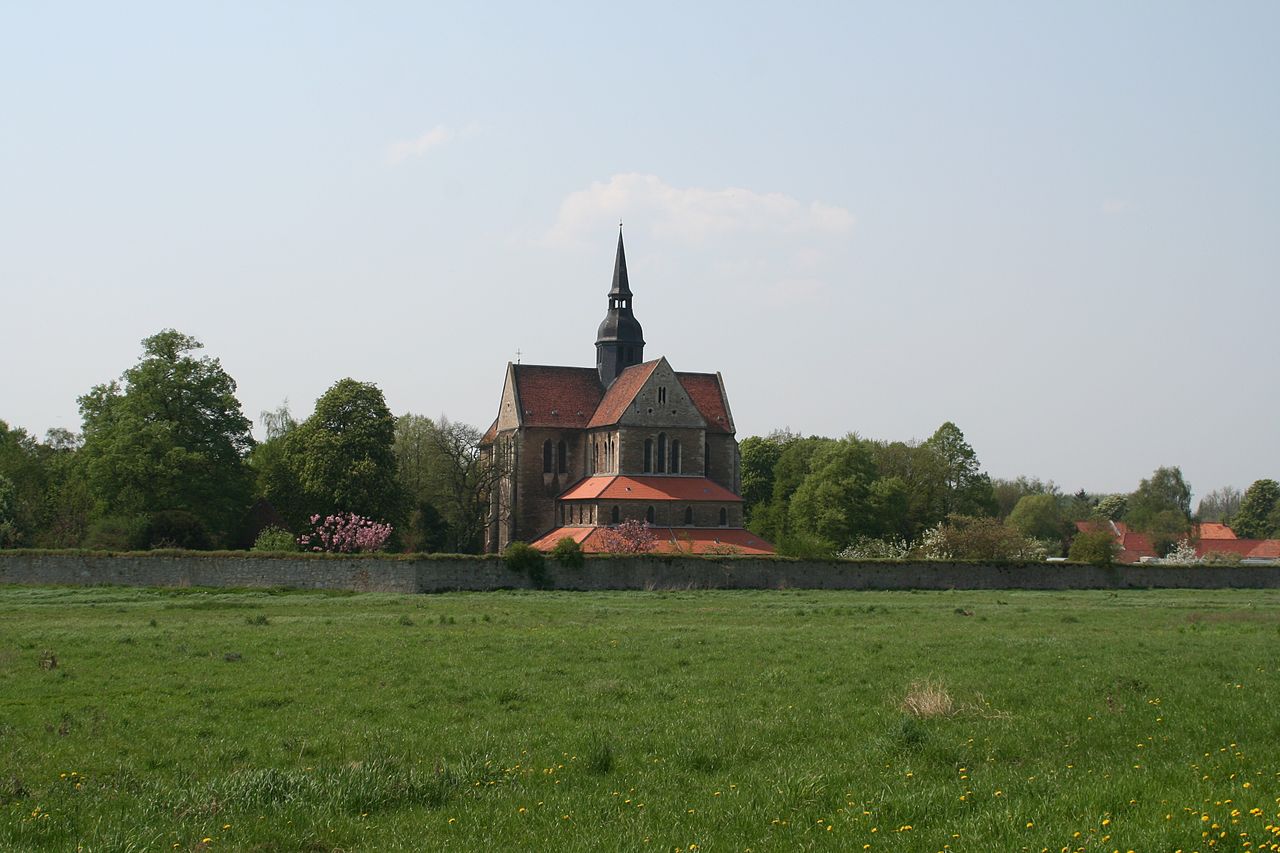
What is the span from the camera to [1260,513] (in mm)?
133000

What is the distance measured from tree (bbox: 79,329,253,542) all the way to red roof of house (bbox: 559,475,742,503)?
763 inches

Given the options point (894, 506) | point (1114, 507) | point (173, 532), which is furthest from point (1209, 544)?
point (173, 532)

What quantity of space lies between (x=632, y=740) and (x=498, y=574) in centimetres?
3417

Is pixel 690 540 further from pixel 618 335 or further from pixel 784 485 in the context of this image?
pixel 784 485

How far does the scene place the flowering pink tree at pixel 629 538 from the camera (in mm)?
61406

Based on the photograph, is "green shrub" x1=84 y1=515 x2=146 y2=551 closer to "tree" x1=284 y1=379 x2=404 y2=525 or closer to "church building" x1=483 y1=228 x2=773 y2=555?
"tree" x1=284 y1=379 x2=404 y2=525

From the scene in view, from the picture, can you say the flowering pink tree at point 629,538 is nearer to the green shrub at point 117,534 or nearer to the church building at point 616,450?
the church building at point 616,450

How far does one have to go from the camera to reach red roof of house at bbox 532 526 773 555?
205 ft

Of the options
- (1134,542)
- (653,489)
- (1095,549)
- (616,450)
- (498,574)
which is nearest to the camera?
(498,574)

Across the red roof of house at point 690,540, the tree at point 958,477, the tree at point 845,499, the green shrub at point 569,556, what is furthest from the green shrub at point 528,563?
the tree at point 958,477

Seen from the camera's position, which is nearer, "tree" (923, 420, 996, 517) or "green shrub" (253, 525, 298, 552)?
"green shrub" (253, 525, 298, 552)

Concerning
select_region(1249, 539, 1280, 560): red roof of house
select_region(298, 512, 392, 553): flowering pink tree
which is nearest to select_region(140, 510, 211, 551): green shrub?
select_region(298, 512, 392, 553): flowering pink tree

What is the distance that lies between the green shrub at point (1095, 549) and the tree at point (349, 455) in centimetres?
3522

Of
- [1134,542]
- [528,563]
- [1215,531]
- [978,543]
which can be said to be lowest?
[528,563]
